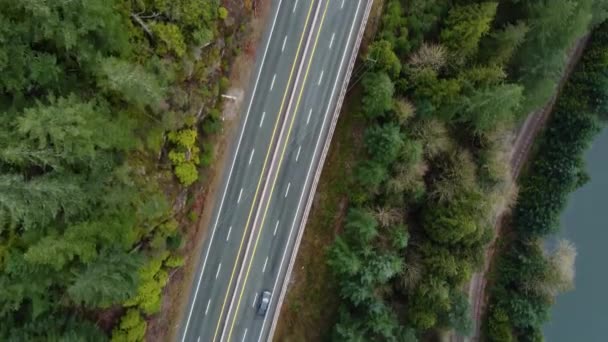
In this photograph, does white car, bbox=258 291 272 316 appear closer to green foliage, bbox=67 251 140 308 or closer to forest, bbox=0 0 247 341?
forest, bbox=0 0 247 341

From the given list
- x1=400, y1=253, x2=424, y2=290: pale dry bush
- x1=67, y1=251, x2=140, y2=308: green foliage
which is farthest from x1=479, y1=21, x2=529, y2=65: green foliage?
x1=67, y1=251, x2=140, y2=308: green foliage

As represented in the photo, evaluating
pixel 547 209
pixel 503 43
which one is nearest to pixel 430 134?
pixel 503 43

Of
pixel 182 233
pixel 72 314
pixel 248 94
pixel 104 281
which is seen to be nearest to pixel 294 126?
pixel 248 94

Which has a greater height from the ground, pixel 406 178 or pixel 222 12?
pixel 222 12

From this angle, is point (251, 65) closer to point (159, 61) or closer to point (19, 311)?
point (159, 61)

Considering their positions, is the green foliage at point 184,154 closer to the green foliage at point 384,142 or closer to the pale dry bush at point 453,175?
the green foliage at point 384,142

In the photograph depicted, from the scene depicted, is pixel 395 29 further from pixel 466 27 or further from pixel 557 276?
pixel 557 276
